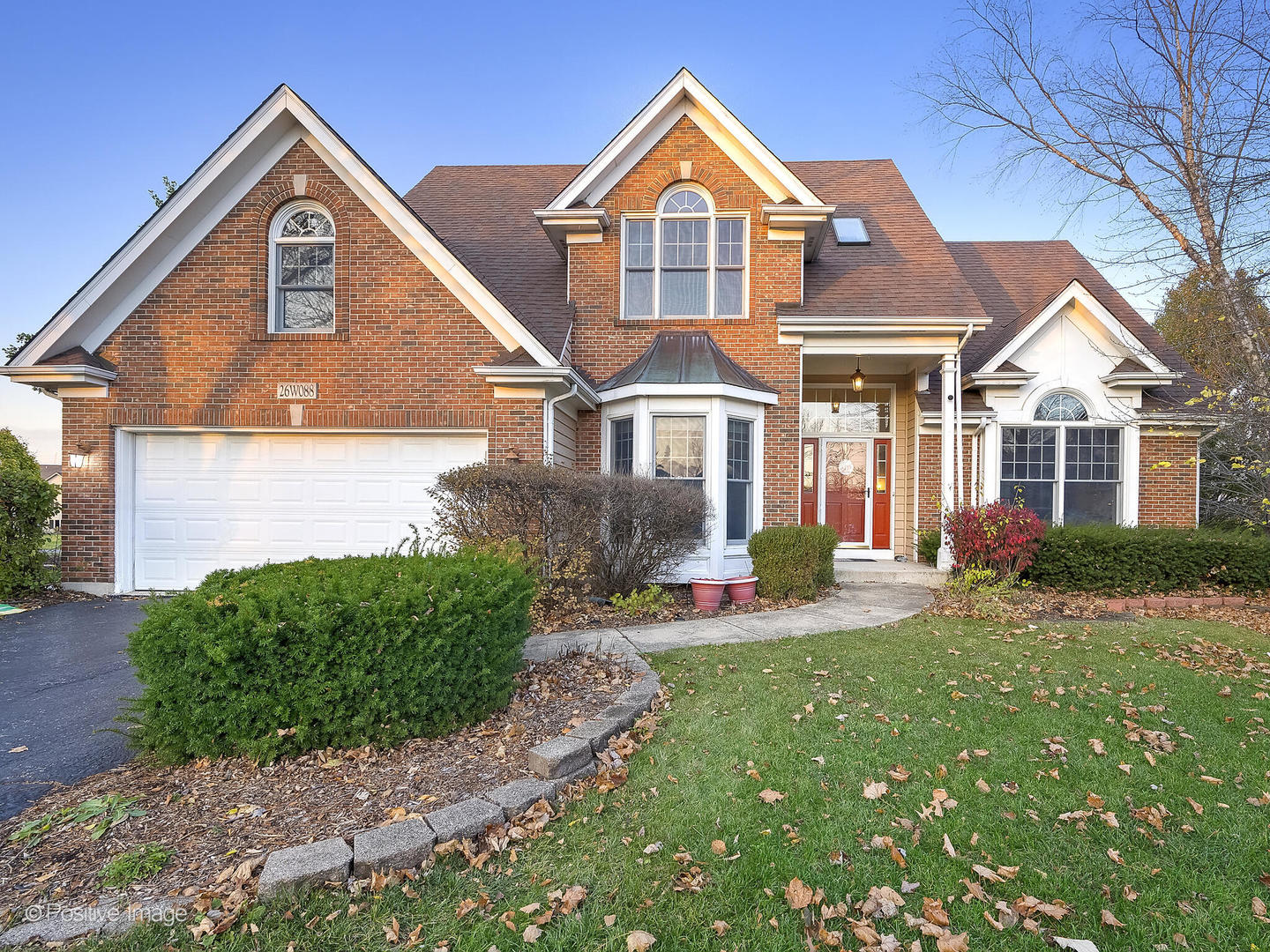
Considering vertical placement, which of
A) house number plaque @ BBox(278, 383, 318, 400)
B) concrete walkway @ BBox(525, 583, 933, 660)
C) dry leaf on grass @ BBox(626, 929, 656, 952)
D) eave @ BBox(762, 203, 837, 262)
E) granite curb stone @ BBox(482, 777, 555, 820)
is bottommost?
dry leaf on grass @ BBox(626, 929, 656, 952)

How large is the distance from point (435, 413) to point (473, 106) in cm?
1006

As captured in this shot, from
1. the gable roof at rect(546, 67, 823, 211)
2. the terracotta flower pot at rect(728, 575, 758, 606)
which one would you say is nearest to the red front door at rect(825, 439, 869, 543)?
the terracotta flower pot at rect(728, 575, 758, 606)

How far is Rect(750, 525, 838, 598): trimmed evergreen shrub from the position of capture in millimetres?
8953

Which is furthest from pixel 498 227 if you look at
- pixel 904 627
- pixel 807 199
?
pixel 904 627

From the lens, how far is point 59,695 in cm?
509

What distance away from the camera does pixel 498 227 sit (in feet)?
43.4

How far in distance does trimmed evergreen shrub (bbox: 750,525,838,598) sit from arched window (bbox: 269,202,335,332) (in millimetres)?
7074

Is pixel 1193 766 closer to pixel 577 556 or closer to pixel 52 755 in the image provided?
pixel 577 556

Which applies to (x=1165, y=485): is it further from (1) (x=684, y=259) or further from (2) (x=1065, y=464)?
A: (1) (x=684, y=259)

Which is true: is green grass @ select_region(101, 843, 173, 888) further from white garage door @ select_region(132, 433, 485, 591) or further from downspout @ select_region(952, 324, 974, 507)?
downspout @ select_region(952, 324, 974, 507)

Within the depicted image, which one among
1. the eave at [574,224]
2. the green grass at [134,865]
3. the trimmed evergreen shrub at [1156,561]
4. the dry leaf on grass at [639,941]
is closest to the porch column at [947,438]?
the trimmed evergreen shrub at [1156,561]

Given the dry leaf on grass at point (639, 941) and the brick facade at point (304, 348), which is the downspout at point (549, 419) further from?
the dry leaf on grass at point (639, 941)

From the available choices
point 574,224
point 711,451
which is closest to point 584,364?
point 574,224

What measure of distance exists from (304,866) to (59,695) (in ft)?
13.2
